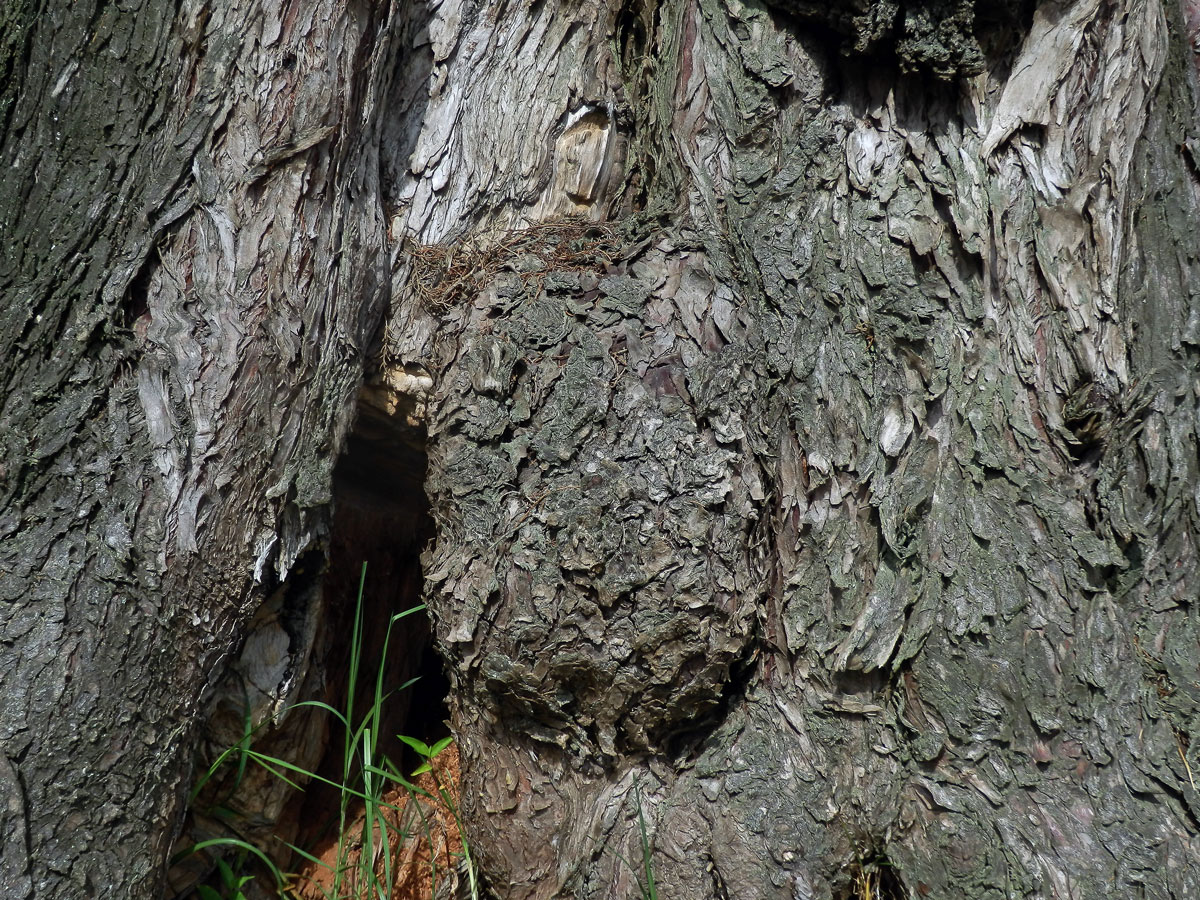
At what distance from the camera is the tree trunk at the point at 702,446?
5.35 ft

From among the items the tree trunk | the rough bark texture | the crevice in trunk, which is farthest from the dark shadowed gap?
the rough bark texture

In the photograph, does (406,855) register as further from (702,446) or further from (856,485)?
(856,485)

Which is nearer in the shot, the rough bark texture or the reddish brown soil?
the rough bark texture

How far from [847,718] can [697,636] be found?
362 millimetres

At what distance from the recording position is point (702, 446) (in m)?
1.77

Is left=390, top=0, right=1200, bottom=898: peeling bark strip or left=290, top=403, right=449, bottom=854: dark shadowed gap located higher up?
left=390, top=0, right=1200, bottom=898: peeling bark strip

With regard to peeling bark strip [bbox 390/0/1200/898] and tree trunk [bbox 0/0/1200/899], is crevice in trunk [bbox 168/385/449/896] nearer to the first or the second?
tree trunk [bbox 0/0/1200/899]

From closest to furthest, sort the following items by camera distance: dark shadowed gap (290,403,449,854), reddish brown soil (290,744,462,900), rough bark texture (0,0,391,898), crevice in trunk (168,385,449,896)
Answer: rough bark texture (0,0,391,898), crevice in trunk (168,385,449,896), reddish brown soil (290,744,462,900), dark shadowed gap (290,403,449,854)

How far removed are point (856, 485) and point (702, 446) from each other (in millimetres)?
337

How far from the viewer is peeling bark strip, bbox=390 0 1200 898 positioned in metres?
1.71

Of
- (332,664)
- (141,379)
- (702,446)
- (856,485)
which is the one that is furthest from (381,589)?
(856,485)

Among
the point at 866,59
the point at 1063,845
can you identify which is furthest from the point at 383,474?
the point at 1063,845

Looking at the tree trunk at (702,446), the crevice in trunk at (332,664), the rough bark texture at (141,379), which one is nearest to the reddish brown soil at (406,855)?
the crevice in trunk at (332,664)

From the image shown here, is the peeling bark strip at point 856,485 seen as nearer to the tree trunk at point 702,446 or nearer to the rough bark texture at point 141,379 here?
the tree trunk at point 702,446
